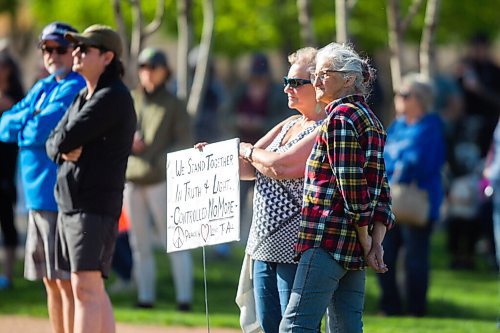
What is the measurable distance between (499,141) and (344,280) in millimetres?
4094

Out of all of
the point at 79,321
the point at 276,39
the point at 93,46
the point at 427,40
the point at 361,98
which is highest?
the point at 276,39

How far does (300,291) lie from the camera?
6.09 metres

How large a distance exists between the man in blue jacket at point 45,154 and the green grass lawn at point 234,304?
6.86 ft

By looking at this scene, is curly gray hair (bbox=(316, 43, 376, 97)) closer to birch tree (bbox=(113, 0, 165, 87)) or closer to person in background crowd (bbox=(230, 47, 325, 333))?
person in background crowd (bbox=(230, 47, 325, 333))

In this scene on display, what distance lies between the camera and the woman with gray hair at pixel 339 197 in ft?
19.5

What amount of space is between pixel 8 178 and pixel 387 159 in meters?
4.01

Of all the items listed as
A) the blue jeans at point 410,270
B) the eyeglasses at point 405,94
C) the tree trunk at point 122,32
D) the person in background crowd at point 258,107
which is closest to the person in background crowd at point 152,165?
the tree trunk at point 122,32

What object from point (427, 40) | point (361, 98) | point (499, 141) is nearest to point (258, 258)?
point (361, 98)

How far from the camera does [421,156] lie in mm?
10344

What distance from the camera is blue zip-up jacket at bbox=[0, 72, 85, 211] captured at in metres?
7.84

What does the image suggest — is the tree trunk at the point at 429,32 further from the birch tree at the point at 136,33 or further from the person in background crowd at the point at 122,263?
the person in background crowd at the point at 122,263

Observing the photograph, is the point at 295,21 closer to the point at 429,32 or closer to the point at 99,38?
the point at 429,32

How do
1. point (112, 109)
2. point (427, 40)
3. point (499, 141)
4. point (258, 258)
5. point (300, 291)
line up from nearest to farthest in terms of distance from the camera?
point (300, 291)
point (258, 258)
point (112, 109)
point (499, 141)
point (427, 40)

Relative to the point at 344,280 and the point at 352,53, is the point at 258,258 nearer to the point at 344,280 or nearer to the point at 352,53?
the point at 344,280
